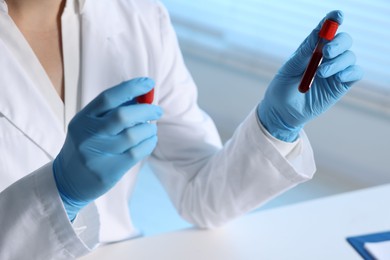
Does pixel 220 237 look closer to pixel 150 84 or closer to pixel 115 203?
pixel 115 203

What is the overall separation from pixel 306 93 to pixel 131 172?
0.40 m

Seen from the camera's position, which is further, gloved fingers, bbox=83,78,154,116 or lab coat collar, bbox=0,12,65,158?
lab coat collar, bbox=0,12,65,158

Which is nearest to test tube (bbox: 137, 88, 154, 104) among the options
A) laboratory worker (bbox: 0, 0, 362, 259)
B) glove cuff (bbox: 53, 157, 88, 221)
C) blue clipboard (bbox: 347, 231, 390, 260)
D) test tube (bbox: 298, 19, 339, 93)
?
laboratory worker (bbox: 0, 0, 362, 259)

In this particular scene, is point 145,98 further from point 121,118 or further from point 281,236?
point 281,236

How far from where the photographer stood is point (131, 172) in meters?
1.16

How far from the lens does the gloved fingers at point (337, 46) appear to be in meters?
0.89

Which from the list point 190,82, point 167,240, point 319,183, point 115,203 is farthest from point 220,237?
point 319,183

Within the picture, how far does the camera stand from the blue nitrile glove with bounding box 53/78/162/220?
749mm

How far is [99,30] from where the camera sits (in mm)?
1064

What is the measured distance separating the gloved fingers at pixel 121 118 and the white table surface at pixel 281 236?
276 mm

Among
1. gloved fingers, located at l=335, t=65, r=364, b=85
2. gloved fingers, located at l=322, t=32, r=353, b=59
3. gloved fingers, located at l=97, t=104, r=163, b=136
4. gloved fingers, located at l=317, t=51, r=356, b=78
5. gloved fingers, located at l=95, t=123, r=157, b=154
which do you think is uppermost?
gloved fingers, located at l=322, t=32, r=353, b=59

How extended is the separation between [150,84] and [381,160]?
1254 millimetres

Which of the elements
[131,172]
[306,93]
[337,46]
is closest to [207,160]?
[131,172]

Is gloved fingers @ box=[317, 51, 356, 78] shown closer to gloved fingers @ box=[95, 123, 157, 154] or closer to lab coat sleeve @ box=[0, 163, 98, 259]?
gloved fingers @ box=[95, 123, 157, 154]
